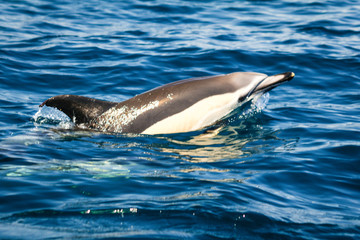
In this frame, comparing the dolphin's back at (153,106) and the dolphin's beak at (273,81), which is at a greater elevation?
the dolphin's beak at (273,81)

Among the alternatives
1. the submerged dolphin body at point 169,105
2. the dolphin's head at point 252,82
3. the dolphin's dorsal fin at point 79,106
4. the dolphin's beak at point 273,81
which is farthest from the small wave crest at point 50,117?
the dolphin's beak at point 273,81

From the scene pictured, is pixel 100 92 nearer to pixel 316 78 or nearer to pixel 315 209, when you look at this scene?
pixel 316 78

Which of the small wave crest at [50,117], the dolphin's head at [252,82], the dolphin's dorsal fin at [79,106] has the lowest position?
the small wave crest at [50,117]

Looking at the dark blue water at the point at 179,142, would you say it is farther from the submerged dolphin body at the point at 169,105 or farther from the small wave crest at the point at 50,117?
the submerged dolphin body at the point at 169,105

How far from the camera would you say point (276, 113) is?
415 inches

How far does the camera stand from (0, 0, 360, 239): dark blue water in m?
5.31

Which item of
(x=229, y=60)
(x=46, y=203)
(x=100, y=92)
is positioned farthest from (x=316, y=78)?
(x=46, y=203)

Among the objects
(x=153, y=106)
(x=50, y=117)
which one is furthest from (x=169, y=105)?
(x=50, y=117)

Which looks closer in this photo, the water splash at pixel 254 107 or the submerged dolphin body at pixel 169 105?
the submerged dolphin body at pixel 169 105

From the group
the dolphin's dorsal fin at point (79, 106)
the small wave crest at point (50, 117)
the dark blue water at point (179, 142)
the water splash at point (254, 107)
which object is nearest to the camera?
the dark blue water at point (179, 142)

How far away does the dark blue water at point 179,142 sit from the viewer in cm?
531

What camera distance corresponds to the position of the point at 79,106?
8.23m

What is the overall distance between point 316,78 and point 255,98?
185 inches

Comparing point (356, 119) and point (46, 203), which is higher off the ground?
point (46, 203)
